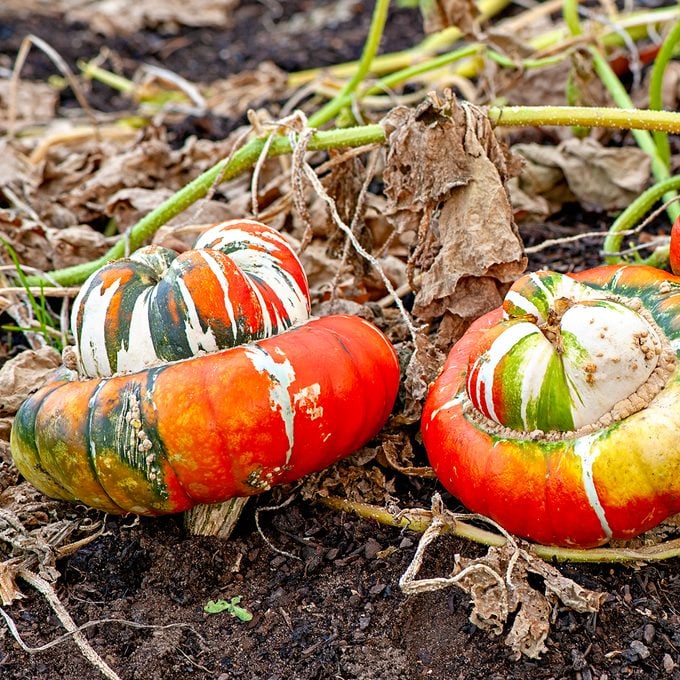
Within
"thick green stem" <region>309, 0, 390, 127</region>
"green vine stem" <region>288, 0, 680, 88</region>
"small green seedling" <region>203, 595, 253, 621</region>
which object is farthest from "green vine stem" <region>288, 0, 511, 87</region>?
"small green seedling" <region>203, 595, 253, 621</region>

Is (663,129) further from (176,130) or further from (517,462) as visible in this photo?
(176,130)

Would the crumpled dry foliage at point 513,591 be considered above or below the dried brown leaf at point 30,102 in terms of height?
below

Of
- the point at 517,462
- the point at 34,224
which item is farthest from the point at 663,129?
the point at 34,224

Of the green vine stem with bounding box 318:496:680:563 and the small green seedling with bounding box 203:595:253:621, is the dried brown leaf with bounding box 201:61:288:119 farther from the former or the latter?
the small green seedling with bounding box 203:595:253:621

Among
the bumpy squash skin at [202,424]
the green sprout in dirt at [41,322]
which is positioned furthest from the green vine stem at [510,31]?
the bumpy squash skin at [202,424]

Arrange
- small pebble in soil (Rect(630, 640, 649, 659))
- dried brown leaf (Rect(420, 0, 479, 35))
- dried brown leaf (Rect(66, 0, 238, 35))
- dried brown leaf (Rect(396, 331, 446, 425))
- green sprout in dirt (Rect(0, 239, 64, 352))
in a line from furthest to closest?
dried brown leaf (Rect(66, 0, 238, 35)) < dried brown leaf (Rect(420, 0, 479, 35)) < green sprout in dirt (Rect(0, 239, 64, 352)) < dried brown leaf (Rect(396, 331, 446, 425)) < small pebble in soil (Rect(630, 640, 649, 659))

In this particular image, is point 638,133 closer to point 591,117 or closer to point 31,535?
point 591,117

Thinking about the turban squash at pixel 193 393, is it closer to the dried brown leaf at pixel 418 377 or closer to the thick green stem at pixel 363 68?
the dried brown leaf at pixel 418 377
